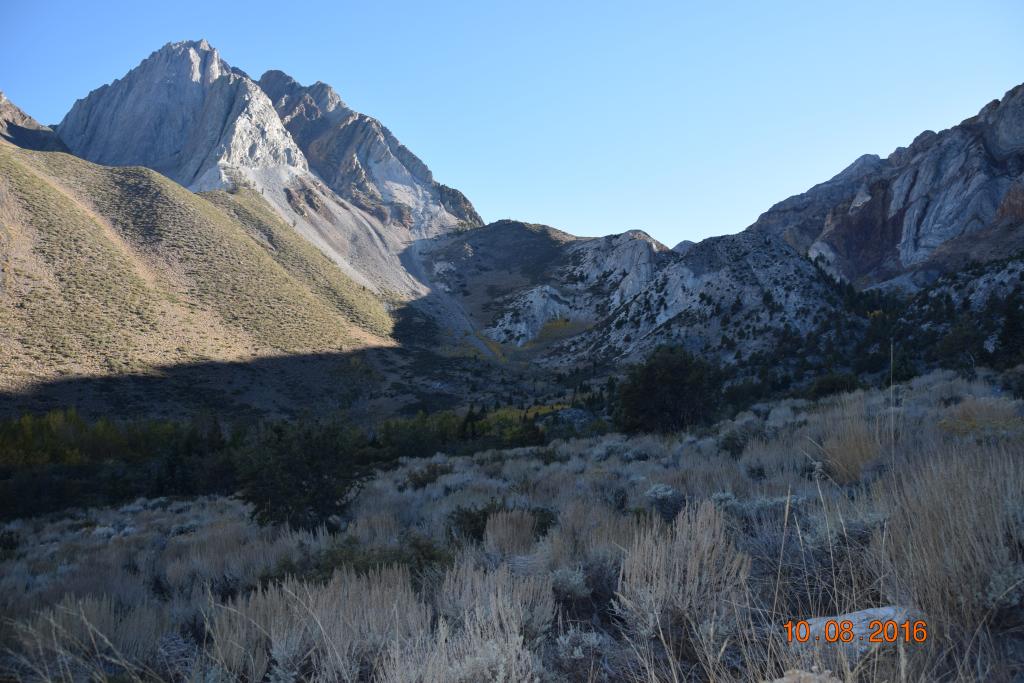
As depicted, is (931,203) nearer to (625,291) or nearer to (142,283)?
(625,291)

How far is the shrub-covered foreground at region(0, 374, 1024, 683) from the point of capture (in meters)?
2.33

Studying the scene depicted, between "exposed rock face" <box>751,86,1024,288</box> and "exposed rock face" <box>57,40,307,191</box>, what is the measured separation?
442 ft

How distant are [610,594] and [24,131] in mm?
193739

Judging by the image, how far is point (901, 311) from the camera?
151 ft

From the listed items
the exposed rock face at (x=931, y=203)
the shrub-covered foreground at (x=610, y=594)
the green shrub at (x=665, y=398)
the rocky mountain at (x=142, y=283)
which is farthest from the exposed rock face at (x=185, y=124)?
the exposed rock face at (x=931, y=203)

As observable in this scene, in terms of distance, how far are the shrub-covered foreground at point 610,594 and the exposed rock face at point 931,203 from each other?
89.5m

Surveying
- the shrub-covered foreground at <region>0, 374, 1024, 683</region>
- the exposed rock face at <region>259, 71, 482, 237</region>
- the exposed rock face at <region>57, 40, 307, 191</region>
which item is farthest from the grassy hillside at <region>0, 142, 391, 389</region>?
the exposed rock face at <region>259, 71, 482, 237</region>

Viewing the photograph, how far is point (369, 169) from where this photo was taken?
567 feet

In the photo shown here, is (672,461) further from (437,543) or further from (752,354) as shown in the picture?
(752,354)

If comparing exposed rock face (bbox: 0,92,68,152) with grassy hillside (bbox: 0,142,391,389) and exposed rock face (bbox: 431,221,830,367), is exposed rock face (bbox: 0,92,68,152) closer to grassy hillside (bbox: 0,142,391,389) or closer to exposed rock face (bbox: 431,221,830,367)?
grassy hillside (bbox: 0,142,391,389)

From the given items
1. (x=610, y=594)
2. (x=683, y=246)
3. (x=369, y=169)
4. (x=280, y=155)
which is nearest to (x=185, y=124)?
(x=280, y=155)

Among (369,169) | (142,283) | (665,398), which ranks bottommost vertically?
(665,398)

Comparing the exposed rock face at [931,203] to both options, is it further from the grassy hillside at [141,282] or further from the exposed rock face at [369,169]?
the exposed rock face at [369,169]

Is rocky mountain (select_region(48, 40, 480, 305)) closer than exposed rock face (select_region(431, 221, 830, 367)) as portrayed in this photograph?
No
